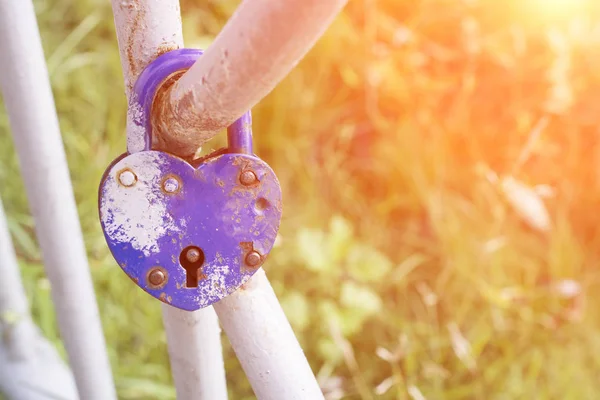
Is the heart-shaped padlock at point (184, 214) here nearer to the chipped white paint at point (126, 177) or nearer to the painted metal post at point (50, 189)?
the chipped white paint at point (126, 177)

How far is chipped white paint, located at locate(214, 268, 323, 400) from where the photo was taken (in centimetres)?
42

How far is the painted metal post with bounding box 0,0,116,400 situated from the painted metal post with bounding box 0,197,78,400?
0.22 metres

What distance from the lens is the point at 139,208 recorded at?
386 mm

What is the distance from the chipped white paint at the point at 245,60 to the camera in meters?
0.25

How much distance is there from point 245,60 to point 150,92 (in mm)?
129

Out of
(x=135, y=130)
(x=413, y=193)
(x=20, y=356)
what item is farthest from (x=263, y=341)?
(x=413, y=193)

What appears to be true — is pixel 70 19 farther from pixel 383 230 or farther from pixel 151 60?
pixel 151 60

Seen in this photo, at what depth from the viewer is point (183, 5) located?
162 cm

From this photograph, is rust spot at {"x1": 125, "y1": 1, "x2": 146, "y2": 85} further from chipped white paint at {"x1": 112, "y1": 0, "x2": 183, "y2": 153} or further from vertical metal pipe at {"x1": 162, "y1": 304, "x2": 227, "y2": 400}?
vertical metal pipe at {"x1": 162, "y1": 304, "x2": 227, "y2": 400}

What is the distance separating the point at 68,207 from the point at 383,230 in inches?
34.2

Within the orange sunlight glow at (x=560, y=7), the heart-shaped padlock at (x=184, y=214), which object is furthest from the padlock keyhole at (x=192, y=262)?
the orange sunlight glow at (x=560, y=7)

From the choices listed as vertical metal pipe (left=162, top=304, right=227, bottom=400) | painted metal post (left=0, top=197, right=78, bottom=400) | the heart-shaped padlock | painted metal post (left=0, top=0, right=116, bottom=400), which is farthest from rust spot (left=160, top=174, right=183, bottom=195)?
painted metal post (left=0, top=197, right=78, bottom=400)

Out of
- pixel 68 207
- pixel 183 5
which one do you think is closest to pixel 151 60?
pixel 68 207

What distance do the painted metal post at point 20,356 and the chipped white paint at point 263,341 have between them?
0.60 metres
